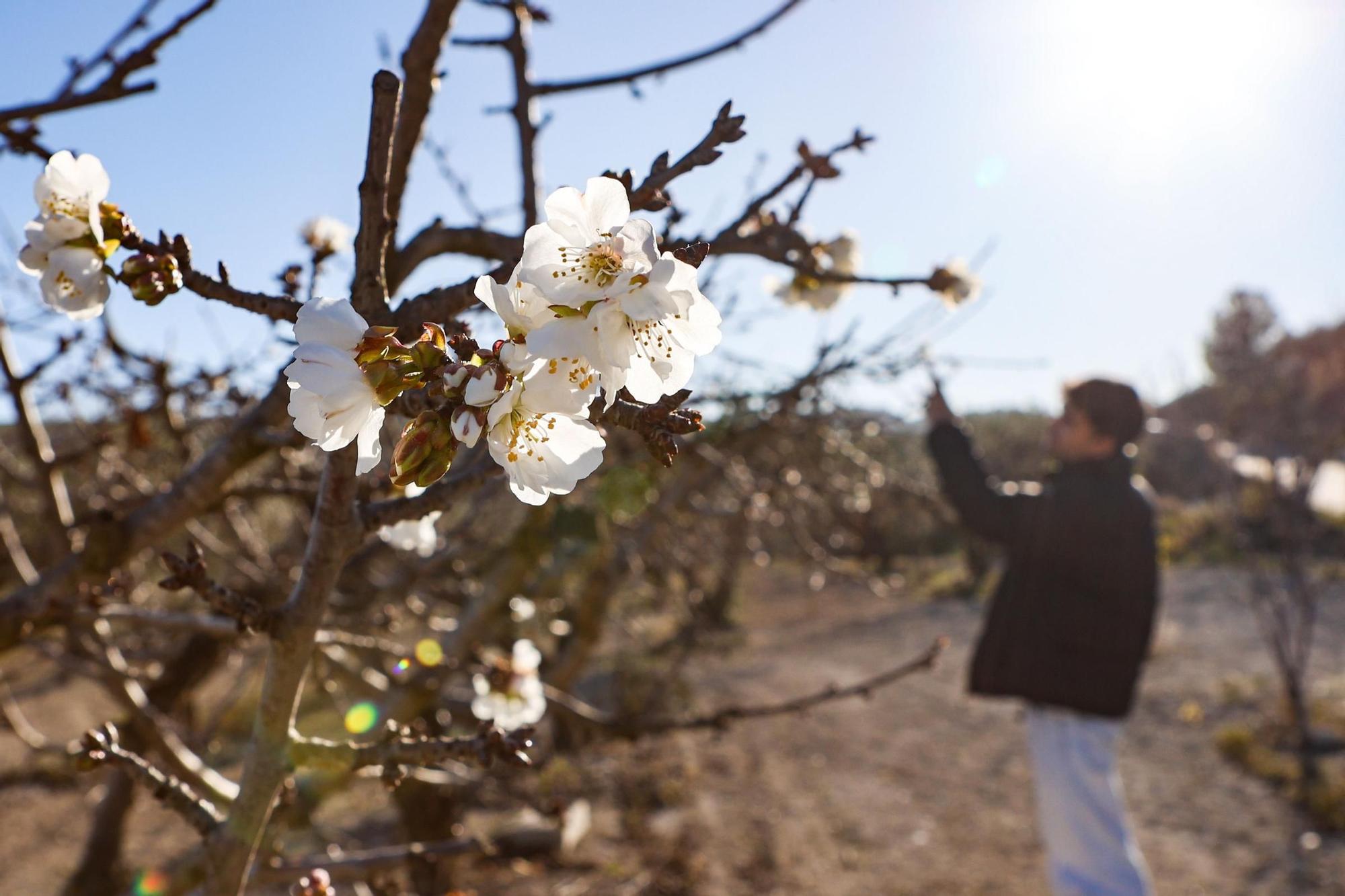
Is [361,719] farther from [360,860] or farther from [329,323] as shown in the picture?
[329,323]

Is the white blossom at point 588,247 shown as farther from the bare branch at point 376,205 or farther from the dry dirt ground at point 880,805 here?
the dry dirt ground at point 880,805

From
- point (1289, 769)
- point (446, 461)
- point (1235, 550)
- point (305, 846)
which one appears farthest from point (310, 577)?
point (1235, 550)

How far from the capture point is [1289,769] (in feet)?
20.0

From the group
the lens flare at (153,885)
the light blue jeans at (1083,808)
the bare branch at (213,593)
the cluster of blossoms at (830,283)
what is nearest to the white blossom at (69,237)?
the bare branch at (213,593)

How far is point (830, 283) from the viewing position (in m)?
1.90

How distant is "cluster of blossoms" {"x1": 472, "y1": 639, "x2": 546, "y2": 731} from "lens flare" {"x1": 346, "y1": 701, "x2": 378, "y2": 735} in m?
0.36

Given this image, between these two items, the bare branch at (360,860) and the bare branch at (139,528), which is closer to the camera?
the bare branch at (360,860)

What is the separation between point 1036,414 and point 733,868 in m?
13.3

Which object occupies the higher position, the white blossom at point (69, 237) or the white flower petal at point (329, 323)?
the white blossom at point (69, 237)

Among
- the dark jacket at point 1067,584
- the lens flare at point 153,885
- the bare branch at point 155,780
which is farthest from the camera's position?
the dark jacket at point 1067,584

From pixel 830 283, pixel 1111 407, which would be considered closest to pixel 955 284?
pixel 830 283

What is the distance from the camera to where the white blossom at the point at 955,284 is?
1.80 metres

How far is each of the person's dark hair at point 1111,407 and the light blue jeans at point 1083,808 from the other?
4.10 feet

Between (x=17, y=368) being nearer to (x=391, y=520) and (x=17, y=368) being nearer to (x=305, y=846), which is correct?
(x=391, y=520)
